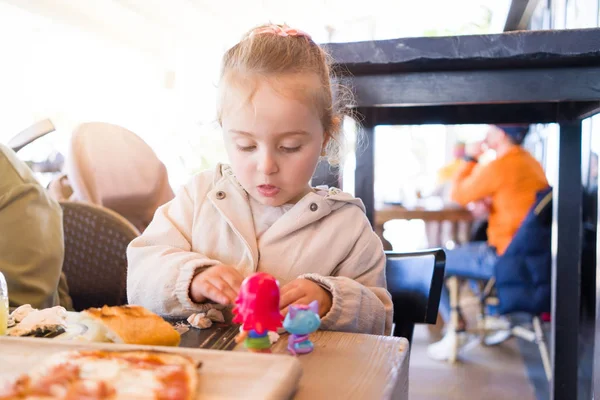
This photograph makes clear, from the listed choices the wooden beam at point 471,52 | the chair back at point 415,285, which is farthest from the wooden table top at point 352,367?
the wooden beam at point 471,52

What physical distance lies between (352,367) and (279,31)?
2.18 ft

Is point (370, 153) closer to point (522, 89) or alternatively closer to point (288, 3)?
point (522, 89)

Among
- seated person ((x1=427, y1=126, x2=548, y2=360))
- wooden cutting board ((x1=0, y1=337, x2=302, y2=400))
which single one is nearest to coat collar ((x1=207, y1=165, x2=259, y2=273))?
wooden cutting board ((x1=0, y1=337, x2=302, y2=400))

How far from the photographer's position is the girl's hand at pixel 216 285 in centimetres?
77

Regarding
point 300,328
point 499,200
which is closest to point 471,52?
point 300,328

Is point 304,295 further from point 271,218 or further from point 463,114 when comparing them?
point 463,114

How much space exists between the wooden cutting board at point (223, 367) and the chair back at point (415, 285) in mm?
620

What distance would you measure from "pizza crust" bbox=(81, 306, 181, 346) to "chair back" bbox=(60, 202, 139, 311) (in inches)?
36.4

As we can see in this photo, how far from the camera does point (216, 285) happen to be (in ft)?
2.59

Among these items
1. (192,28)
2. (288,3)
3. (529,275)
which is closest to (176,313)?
(529,275)

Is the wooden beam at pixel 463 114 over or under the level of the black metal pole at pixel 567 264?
over

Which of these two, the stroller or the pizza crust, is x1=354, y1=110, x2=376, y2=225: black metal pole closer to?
the stroller

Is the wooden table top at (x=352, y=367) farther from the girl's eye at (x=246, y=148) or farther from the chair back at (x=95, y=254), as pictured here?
the chair back at (x=95, y=254)

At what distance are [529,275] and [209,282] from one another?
2.47 metres
